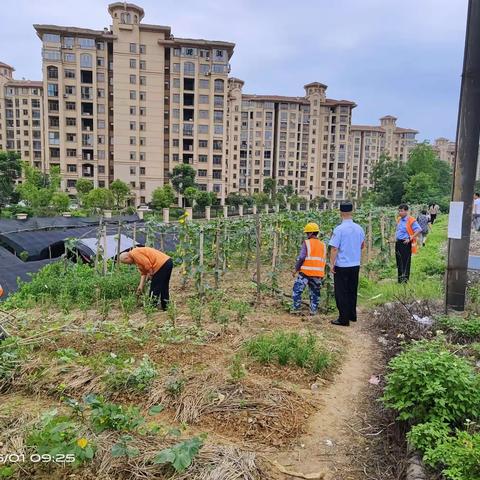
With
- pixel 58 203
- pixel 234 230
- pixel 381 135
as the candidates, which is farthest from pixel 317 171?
pixel 234 230

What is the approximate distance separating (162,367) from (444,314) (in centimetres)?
358

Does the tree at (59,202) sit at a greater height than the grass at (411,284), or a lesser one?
greater

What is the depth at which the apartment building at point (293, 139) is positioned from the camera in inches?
2879

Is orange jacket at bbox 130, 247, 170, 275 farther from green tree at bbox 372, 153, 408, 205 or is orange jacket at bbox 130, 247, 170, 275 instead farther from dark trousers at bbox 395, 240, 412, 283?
green tree at bbox 372, 153, 408, 205

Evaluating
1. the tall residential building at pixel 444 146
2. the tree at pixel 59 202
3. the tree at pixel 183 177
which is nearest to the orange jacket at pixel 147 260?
the tree at pixel 59 202

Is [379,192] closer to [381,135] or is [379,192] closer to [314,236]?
[314,236]

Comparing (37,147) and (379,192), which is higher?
(37,147)

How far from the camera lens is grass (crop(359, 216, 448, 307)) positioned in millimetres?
6973

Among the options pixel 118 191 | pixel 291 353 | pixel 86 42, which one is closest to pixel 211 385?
pixel 291 353

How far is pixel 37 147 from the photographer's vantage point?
63.7 m

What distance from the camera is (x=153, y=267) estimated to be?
625 cm

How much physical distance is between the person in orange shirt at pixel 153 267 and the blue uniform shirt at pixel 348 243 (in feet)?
7.97

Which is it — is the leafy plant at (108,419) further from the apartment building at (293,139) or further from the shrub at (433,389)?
the apartment building at (293,139)

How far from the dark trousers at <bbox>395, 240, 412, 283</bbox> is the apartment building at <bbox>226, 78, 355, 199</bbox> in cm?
6342
